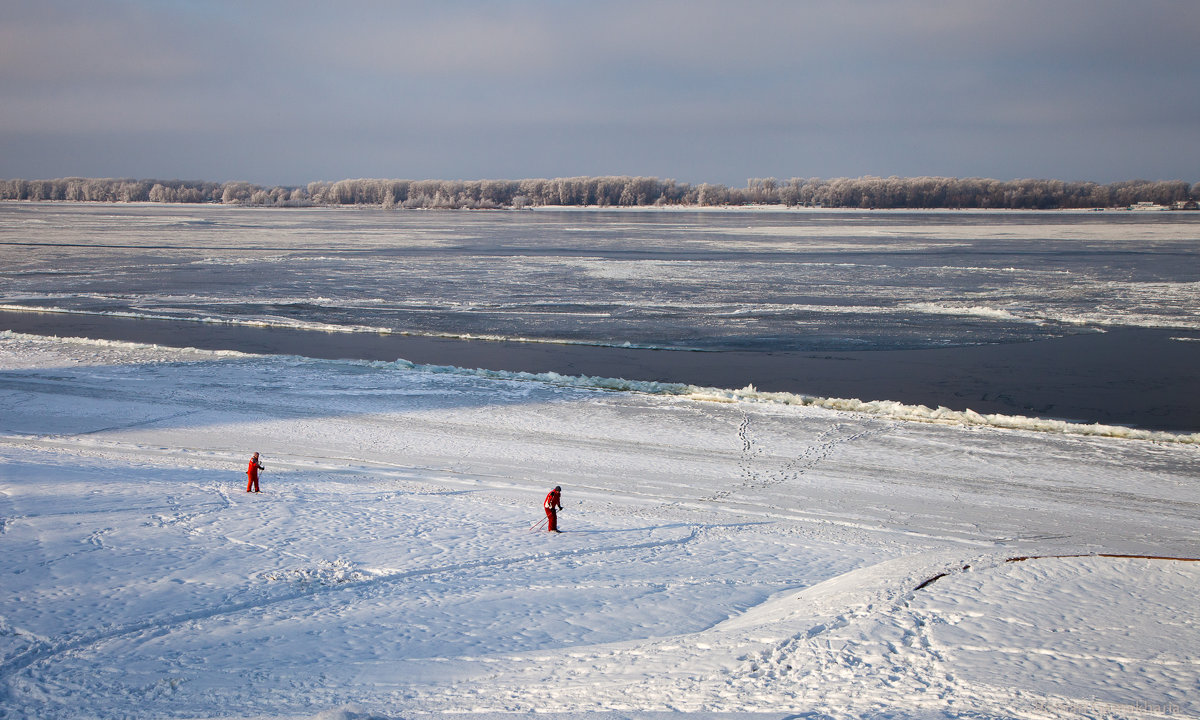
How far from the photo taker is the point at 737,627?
656 cm

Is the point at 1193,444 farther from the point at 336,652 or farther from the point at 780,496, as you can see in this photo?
the point at 336,652

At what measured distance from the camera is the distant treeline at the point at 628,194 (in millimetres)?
123562

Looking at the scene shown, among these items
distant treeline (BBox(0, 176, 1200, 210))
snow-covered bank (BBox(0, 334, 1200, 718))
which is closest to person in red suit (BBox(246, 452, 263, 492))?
snow-covered bank (BBox(0, 334, 1200, 718))

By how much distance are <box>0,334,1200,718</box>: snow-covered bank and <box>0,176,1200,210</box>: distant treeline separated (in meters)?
116

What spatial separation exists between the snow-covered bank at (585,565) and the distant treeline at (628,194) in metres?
116

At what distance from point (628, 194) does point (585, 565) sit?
139262 mm

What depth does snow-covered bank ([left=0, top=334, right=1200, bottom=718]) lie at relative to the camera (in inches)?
217

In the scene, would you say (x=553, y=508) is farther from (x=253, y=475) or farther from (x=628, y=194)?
(x=628, y=194)

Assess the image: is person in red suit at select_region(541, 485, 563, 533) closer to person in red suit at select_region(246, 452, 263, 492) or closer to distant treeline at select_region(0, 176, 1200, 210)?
person in red suit at select_region(246, 452, 263, 492)

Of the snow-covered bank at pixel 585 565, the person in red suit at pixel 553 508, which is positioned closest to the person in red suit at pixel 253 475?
the snow-covered bank at pixel 585 565

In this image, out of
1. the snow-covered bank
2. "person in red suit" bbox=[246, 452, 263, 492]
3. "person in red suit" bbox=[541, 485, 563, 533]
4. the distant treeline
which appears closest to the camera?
the snow-covered bank

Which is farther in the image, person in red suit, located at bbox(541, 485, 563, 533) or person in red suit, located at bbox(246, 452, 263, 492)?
person in red suit, located at bbox(246, 452, 263, 492)

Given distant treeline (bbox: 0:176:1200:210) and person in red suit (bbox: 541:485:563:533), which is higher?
distant treeline (bbox: 0:176:1200:210)

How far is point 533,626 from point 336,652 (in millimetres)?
1429
